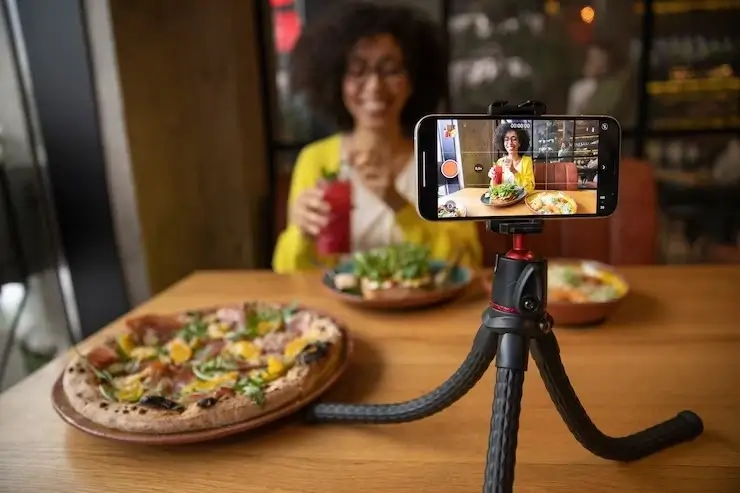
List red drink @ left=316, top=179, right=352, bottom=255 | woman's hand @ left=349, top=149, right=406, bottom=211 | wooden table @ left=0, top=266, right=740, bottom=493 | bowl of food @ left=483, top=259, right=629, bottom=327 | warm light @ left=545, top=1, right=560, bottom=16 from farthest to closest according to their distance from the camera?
warm light @ left=545, top=1, right=560, bottom=16 < woman's hand @ left=349, top=149, right=406, bottom=211 < red drink @ left=316, top=179, right=352, bottom=255 < bowl of food @ left=483, top=259, right=629, bottom=327 < wooden table @ left=0, top=266, right=740, bottom=493

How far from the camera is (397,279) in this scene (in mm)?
1107

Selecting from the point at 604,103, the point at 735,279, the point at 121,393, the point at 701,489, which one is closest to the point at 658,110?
the point at 604,103

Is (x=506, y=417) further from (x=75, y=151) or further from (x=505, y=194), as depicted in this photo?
(x=75, y=151)

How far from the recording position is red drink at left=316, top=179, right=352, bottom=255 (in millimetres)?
1241

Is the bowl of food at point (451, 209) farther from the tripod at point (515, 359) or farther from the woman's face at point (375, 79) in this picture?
the woman's face at point (375, 79)

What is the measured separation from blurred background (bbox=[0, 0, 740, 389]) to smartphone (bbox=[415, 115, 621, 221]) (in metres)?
1.10

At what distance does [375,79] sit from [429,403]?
1078 millimetres

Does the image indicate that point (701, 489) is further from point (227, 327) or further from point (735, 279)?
point (735, 279)

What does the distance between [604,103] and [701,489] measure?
6.91 ft

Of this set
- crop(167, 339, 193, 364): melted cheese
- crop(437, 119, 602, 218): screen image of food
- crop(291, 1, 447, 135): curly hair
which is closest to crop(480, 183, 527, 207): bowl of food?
crop(437, 119, 602, 218): screen image of food

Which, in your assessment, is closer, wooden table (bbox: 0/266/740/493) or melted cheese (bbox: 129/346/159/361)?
wooden table (bbox: 0/266/740/493)

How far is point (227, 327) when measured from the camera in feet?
3.05

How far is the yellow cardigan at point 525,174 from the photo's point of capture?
49 centimetres

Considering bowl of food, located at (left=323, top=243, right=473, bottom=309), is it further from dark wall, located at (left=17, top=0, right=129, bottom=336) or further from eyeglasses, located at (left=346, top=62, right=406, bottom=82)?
dark wall, located at (left=17, top=0, right=129, bottom=336)
